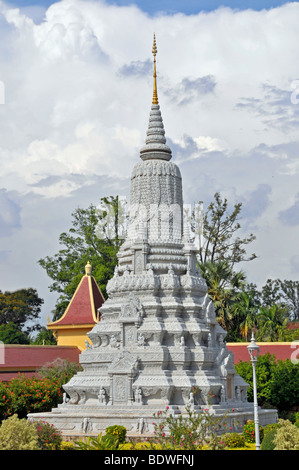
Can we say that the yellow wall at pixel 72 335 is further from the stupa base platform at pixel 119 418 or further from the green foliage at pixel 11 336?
the stupa base platform at pixel 119 418

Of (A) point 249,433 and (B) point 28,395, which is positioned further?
(B) point 28,395

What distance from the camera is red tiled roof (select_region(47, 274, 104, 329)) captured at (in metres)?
45.1

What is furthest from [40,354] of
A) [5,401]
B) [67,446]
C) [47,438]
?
[47,438]

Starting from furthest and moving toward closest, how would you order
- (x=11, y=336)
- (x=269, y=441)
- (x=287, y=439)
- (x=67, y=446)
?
(x=11, y=336), (x=67, y=446), (x=269, y=441), (x=287, y=439)

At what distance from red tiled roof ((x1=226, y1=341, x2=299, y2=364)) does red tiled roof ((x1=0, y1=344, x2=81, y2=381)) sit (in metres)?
9.00

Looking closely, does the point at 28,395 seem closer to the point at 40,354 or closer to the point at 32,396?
the point at 32,396

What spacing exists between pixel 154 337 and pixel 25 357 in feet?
38.7

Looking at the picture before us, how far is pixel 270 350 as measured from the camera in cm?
4097

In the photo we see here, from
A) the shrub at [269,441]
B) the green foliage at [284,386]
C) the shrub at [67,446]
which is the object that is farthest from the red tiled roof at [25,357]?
the shrub at [269,441]

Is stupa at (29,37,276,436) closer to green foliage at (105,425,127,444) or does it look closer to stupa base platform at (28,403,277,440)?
stupa base platform at (28,403,277,440)

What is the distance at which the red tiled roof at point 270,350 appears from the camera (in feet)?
132
